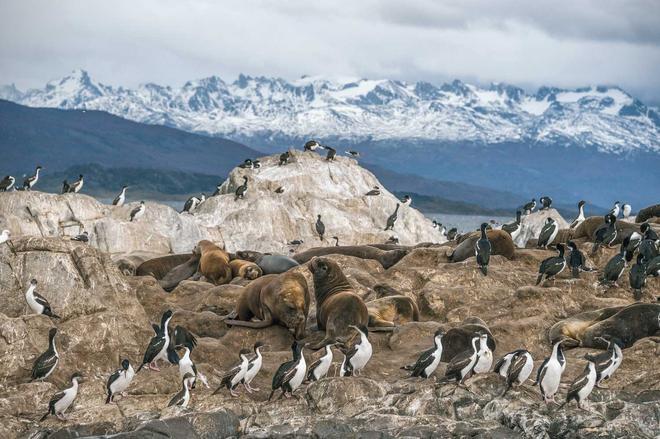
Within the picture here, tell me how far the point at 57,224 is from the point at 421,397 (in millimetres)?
23180

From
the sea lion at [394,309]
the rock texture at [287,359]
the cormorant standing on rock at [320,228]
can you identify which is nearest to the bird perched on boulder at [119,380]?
the rock texture at [287,359]

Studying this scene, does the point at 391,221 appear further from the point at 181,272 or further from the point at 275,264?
the point at 275,264

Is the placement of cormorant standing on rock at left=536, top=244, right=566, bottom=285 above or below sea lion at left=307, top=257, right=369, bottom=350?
above

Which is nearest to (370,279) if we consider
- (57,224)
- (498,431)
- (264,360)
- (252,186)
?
(264,360)

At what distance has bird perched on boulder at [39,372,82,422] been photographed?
601 inches

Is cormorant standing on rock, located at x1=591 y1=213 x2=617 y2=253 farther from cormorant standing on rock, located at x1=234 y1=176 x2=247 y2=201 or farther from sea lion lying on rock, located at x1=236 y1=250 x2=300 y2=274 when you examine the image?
cormorant standing on rock, located at x1=234 y1=176 x2=247 y2=201

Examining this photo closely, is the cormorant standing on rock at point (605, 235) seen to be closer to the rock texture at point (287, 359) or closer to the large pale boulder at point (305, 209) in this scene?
the rock texture at point (287, 359)

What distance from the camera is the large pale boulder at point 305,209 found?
4138cm

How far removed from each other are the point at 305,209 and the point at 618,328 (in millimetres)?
26010

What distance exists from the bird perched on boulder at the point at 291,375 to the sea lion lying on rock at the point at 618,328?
5.18 m

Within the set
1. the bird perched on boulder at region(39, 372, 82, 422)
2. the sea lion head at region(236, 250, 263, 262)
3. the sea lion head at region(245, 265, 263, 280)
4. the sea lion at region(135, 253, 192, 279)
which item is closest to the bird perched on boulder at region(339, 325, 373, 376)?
the bird perched on boulder at region(39, 372, 82, 422)

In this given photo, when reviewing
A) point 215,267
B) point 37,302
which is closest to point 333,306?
point 37,302

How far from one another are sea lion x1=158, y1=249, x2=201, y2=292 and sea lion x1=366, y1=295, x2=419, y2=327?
8467 mm

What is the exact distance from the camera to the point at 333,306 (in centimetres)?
1920
